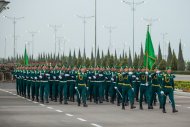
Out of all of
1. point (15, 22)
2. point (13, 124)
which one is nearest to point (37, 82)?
point (13, 124)

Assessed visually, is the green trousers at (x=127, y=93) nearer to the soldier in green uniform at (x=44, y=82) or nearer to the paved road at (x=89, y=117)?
the paved road at (x=89, y=117)

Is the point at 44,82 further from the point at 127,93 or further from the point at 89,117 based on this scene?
the point at 89,117

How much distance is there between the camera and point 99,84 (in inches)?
1177

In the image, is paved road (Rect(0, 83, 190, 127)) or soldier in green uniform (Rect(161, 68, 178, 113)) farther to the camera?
soldier in green uniform (Rect(161, 68, 178, 113))

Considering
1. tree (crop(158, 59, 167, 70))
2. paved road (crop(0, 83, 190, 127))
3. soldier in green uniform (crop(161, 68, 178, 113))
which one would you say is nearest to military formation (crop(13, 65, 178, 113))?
soldier in green uniform (crop(161, 68, 178, 113))

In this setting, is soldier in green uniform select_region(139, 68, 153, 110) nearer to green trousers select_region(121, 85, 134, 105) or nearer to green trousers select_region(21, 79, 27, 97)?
green trousers select_region(121, 85, 134, 105)

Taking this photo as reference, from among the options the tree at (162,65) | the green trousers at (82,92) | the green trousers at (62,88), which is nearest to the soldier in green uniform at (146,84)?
the green trousers at (82,92)

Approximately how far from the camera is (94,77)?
29.9m

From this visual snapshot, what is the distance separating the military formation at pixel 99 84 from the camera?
84.3ft

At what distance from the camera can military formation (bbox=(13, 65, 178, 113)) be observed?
84.3ft

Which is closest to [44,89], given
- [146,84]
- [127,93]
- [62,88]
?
[62,88]

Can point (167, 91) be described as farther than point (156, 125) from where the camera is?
Yes

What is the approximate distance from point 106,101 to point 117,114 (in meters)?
8.47

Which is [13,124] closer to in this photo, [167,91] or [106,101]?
[167,91]
